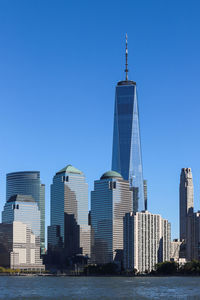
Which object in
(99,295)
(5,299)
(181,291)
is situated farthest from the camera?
(181,291)

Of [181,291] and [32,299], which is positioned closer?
[32,299]

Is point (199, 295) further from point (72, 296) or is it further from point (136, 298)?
point (72, 296)

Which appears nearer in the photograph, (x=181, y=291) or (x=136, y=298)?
(x=136, y=298)

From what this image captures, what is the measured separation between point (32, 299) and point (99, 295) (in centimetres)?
2086

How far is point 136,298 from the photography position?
569 feet

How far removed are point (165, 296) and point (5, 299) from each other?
41.3m

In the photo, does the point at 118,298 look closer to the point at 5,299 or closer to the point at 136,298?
the point at 136,298

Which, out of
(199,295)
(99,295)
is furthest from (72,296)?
(199,295)

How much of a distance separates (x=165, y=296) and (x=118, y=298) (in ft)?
44.4

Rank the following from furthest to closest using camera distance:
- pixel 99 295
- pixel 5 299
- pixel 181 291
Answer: pixel 181 291 < pixel 99 295 < pixel 5 299

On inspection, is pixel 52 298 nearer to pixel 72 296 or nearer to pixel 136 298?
pixel 72 296

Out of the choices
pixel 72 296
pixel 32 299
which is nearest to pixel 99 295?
pixel 72 296

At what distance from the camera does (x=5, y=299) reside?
170 metres

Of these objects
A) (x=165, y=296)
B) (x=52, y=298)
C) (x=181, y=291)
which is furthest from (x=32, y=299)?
(x=181, y=291)
